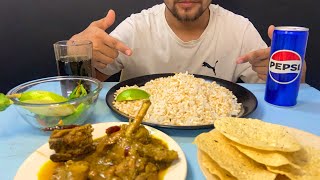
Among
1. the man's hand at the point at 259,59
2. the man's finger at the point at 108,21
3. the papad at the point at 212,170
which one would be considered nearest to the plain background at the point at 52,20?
the man's finger at the point at 108,21

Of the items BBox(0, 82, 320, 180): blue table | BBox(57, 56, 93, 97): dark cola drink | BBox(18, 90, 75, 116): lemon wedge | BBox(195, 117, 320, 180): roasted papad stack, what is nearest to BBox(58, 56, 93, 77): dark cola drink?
BBox(57, 56, 93, 97): dark cola drink

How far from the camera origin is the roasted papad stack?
0.74m

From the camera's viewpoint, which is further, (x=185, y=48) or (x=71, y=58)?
(x=185, y=48)

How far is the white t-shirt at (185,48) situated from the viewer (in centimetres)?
213

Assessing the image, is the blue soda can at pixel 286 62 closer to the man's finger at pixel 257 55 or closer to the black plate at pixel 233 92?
the black plate at pixel 233 92

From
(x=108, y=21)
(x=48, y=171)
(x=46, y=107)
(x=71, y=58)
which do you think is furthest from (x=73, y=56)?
(x=48, y=171)

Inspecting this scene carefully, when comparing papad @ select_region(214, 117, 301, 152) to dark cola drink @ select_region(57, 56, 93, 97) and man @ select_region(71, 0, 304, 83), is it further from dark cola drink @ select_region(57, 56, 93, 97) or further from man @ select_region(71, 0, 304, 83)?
man @ select_region(71, 0, 304, 83)

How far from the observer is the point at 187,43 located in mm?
2115

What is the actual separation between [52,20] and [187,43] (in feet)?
4.55

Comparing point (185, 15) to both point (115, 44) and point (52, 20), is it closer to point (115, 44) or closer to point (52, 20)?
point (115, 44)

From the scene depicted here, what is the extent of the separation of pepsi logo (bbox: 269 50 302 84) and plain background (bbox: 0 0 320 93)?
1608 millimetres

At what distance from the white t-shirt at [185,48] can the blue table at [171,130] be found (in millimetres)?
624

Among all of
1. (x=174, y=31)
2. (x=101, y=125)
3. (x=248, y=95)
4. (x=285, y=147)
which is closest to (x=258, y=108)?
(x=248, y=95)

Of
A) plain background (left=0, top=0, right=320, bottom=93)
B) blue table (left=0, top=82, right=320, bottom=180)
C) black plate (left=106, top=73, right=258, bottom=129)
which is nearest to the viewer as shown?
blue table (left=0, top=82, right=320, bottom=180)
